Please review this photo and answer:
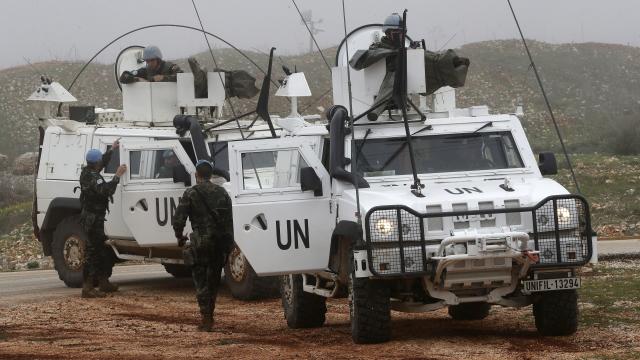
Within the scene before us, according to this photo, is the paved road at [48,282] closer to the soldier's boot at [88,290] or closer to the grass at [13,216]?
the soldier's boot at [88,290]

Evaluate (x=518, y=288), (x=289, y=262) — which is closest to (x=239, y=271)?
(x=289, y=262)

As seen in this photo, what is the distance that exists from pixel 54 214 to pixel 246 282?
157 inches

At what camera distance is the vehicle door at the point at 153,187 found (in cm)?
1669

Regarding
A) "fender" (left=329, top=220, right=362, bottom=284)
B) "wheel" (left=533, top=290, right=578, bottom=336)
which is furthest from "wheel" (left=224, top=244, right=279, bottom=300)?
"wheel" (left=533, top=290, right=578, bottom=336)

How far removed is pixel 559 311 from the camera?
11.2 meters

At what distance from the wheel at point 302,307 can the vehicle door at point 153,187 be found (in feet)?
12.3

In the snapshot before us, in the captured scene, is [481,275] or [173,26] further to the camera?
[173,26]

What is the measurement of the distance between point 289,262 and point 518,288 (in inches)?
81.4

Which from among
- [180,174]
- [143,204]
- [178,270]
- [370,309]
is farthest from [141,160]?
[370,309]

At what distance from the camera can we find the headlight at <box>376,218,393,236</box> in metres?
10.7

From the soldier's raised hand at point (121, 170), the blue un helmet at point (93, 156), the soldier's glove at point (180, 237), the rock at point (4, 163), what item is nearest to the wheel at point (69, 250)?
the blue un helmet at point (93, 156)

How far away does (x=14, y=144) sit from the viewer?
63500mm

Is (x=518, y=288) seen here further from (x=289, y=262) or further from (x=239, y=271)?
(x=239, y=271)

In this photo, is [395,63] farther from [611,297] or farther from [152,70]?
[152,70]
